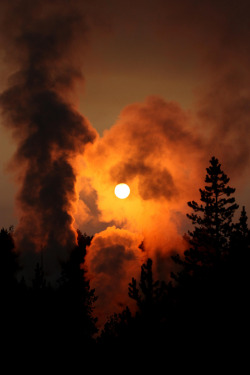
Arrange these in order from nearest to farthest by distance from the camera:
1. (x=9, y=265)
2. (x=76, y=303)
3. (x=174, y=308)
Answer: (x=174, y=308), (x=76, y=303), (x=9, y=265)

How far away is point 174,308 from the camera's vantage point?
2106 centimetres

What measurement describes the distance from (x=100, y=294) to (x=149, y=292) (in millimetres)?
31366

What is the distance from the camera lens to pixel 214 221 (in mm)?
38312

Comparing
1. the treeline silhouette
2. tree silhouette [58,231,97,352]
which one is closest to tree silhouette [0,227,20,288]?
the treeline silhouette

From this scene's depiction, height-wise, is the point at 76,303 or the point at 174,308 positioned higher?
the point at 76,303

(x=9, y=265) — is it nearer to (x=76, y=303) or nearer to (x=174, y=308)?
(x=76, y=303)

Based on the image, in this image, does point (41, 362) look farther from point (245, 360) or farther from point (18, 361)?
point (245, 360)

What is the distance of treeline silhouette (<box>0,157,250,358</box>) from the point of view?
14758 millimetres

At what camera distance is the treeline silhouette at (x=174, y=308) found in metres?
14.8

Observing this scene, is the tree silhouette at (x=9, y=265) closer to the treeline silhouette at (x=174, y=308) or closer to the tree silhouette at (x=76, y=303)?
the treeline silhouette at (x=174, y=308)

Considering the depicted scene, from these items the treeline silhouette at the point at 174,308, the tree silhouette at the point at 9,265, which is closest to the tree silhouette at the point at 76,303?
the treeline silhouette at the point at 174,308

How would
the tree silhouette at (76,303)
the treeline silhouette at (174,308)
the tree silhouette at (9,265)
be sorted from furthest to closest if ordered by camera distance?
the tree silhouette at (9,265), the tree silhouette at (76,303), the treeline silhouette at (174,308)

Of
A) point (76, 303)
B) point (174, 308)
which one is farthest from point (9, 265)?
point (174, 308)

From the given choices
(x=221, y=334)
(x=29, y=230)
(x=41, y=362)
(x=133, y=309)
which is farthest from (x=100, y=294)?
(x=221, y=334)
